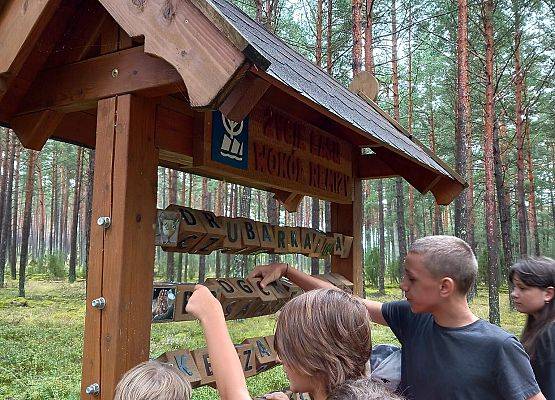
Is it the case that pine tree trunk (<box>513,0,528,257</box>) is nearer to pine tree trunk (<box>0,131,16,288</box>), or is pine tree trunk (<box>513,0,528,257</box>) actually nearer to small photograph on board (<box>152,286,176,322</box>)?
small photograph on board (<box>152,286,176,322</box>)

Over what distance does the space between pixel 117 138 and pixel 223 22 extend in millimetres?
715

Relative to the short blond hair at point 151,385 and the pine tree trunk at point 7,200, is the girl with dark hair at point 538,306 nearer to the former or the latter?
the short blond hair at point 151,385

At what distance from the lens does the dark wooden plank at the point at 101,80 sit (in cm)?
195

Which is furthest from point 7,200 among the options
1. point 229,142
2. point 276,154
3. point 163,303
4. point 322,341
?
point 322,341

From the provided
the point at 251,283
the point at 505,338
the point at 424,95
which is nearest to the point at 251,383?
the point at 251,283

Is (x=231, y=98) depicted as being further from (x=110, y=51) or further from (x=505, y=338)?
(x=505, y=338)

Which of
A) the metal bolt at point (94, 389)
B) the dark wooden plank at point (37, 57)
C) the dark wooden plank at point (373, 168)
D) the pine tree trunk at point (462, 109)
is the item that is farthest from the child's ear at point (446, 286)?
the pine tree trunk at point (462, 109)

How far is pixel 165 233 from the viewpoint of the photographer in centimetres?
230

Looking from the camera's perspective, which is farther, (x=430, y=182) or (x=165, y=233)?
(x=430, y=182)

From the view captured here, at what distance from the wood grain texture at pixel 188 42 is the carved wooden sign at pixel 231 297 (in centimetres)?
96

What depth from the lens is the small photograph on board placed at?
7.06ft

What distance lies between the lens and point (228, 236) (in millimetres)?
2695

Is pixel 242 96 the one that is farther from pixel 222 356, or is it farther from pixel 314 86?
pixel 314 86

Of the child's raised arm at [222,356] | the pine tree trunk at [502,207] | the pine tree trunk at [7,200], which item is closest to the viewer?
the child's raised arm at [222,356]
